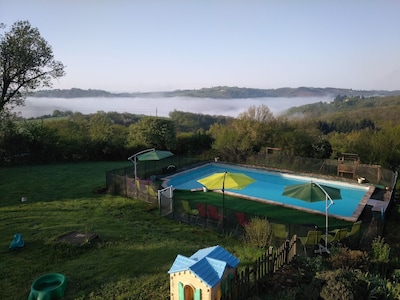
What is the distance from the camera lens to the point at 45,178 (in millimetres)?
19453

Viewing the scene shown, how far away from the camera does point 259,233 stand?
9.83 m

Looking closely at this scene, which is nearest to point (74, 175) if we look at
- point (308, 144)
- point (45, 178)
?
point (45, 178)

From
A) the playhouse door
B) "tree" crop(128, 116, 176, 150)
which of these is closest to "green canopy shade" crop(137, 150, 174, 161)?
"tree" crop(128, 116, 176, 150)

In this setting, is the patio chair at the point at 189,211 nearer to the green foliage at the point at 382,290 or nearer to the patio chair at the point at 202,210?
the patio chair at the point at 202,210

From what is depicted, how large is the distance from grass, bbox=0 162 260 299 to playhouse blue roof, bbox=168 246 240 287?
1986 mm

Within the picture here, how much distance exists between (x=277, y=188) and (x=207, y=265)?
15.6 metres

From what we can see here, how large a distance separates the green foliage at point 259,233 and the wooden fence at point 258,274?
201 cm

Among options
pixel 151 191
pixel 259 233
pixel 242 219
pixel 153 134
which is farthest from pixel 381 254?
pixel 153 134

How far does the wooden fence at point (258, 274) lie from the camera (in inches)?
225

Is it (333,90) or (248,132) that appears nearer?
(248,132)

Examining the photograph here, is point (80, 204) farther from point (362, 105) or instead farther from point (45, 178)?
point (362, 105)

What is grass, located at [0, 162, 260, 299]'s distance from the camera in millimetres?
7406

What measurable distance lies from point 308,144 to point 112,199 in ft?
51.2

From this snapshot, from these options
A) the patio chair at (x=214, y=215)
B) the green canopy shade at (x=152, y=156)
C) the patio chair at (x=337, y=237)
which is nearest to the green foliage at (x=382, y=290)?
the patio chair at (x=337, y=237)
